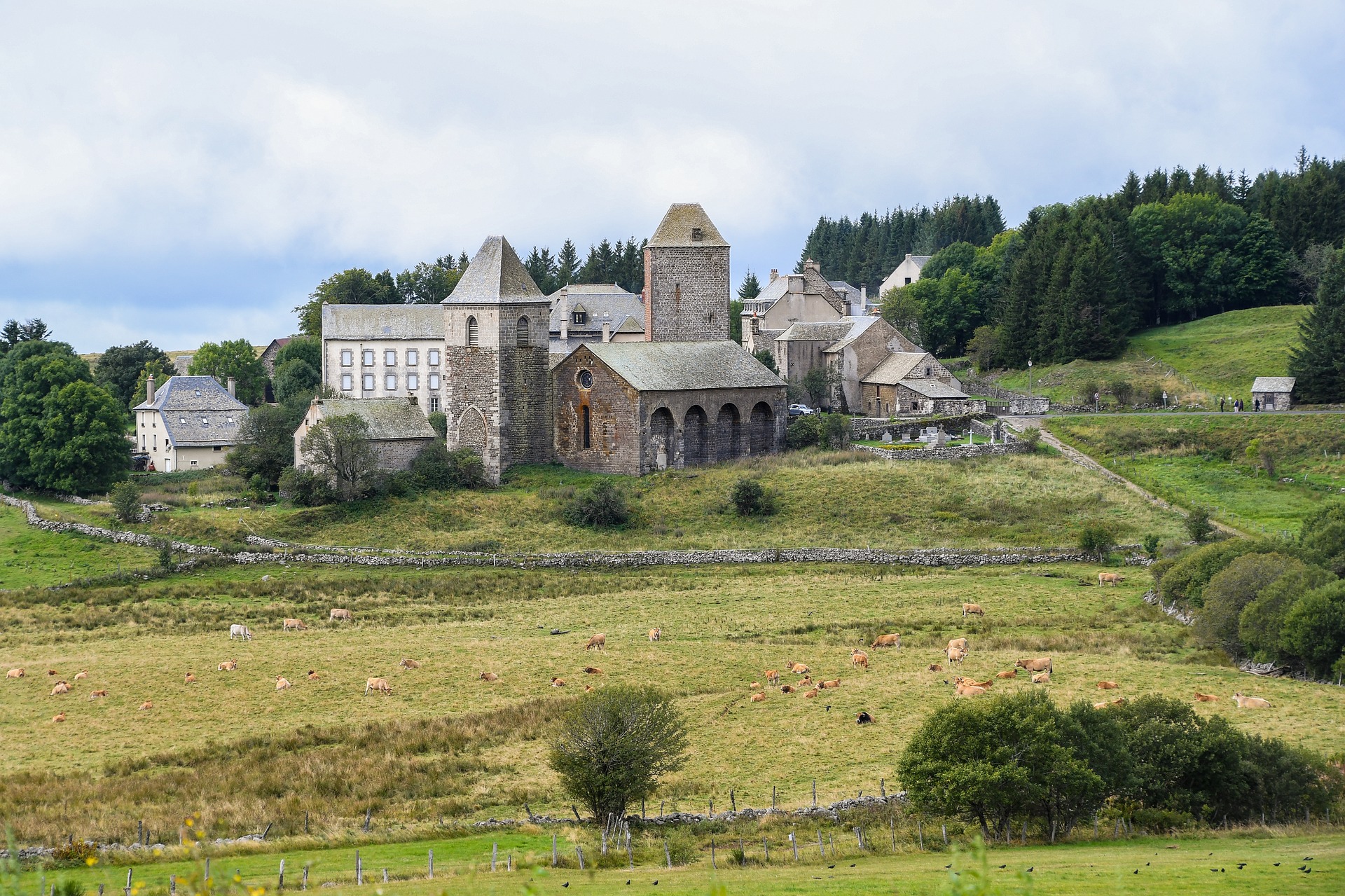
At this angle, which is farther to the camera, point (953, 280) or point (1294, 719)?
point (953, 280)

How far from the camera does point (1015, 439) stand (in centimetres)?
6119

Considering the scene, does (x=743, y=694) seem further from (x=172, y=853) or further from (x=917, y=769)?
(x=172, y=853)

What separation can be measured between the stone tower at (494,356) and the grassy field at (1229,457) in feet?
78.4

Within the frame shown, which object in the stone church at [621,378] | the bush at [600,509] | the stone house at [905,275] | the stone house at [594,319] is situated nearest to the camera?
the bush at [600,509]

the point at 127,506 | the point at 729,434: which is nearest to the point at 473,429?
the point at 729,434

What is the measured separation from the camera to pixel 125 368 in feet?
311

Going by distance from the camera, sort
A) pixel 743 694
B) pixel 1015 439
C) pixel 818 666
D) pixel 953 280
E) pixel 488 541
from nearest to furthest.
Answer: pixel 743 694, pixel 818 666, pixel 488 541, pixel 1015 439, pixel 953 280

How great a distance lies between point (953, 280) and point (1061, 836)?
7497 cm

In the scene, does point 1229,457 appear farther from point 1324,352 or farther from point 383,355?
point 383,355

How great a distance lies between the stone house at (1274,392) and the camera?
211 feet

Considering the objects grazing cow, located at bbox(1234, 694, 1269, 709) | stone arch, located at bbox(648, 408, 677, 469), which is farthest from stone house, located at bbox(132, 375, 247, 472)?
grazing cow, located at bbox(1234, 694, 1269, 709)

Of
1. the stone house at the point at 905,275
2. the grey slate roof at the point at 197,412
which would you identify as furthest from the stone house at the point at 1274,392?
the stone house at the point at 905,275

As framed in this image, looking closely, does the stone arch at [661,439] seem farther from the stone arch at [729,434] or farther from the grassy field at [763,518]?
the stone arch at [729,434]

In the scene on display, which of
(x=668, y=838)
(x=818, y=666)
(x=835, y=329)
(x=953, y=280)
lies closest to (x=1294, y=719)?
(x=818, y=666)
